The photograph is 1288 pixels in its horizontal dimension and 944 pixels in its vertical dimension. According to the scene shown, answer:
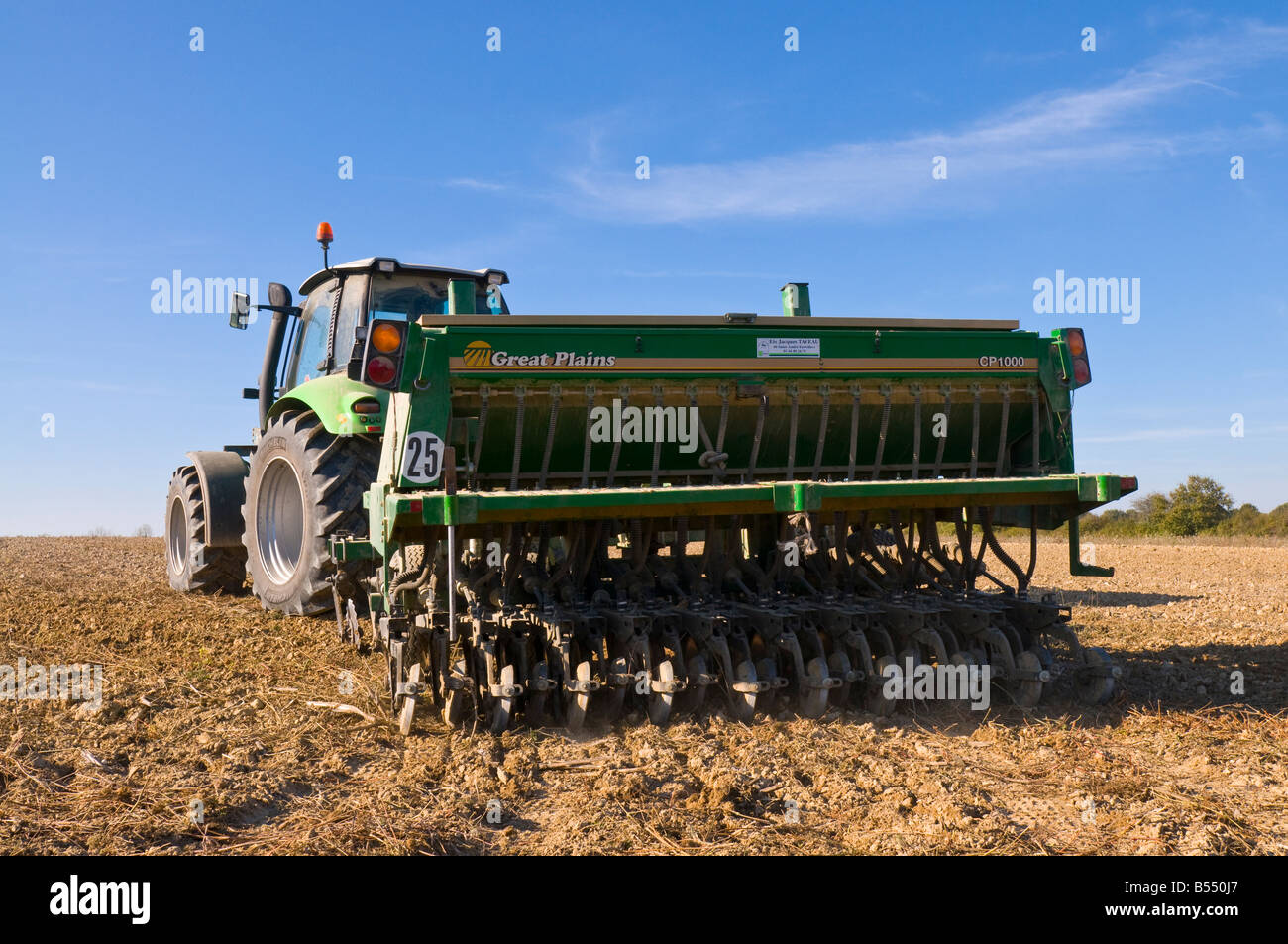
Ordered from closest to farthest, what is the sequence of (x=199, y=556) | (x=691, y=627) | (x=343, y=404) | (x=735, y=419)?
(x=691, y=627) → (x=735, y=419) → (x=343, y=404) → (x=199, y=556)

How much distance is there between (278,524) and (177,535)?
10.0ft

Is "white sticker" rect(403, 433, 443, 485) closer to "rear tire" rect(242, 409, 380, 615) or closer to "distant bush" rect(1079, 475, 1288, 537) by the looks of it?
"rear tire" rect(242, 409, 380, 615)

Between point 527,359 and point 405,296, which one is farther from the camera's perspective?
point 405,296

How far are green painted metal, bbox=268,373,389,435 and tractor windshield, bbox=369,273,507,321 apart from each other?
34.2 inches

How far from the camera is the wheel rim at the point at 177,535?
31.8 ft

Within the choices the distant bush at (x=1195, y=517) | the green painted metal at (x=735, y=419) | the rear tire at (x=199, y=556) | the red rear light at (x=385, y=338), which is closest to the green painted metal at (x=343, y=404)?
the green painted metal at (x=735, y=419)

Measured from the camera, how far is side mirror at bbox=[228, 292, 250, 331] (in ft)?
25.7

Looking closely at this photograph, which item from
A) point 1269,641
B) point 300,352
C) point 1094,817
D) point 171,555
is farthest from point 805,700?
point 171,555

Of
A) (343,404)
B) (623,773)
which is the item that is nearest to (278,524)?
(343,404)

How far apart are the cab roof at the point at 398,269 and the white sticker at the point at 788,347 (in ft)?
10.1

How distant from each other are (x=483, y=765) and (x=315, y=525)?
8.65ft

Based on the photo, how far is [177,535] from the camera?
9.84 metres

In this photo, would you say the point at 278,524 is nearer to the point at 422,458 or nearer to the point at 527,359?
the point at 422,458

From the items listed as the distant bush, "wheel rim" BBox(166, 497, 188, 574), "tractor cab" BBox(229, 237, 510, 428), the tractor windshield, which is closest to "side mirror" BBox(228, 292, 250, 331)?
"tractor cab" BBox(229, 237, 510, 428)
